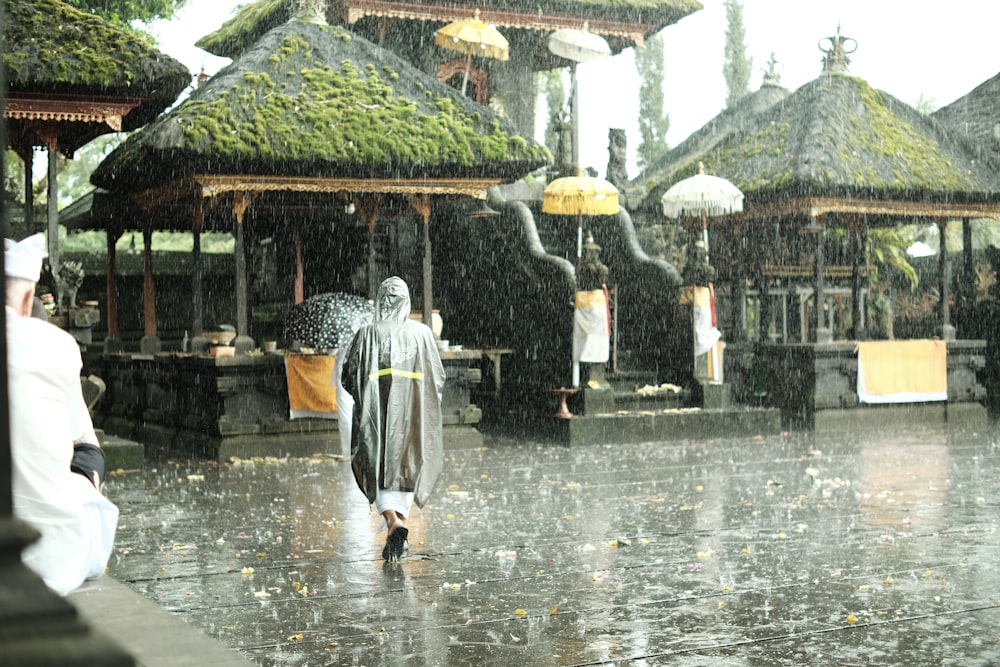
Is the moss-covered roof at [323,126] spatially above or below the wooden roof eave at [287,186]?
above

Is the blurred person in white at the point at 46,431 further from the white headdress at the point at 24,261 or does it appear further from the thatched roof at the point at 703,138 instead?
the thatched roof at the point at 703,138

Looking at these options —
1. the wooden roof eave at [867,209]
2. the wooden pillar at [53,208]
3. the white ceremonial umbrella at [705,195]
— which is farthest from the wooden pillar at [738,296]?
the wooden pillar at [53,208]

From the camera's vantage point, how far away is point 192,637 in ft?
16.1

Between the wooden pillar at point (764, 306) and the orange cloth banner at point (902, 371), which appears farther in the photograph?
the wooden pillar at point (764, 306)

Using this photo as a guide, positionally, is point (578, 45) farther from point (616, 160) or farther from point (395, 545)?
point (395, 545)

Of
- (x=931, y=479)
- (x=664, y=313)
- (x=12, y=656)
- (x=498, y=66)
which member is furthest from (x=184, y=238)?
(x=12, y=656)

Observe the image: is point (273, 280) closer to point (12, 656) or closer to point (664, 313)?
point (664, 313)

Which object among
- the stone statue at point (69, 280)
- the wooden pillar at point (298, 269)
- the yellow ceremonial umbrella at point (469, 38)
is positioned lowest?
the stone statue at point (69, 280)

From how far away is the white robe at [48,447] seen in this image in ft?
13.6

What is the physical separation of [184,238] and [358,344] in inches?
1765

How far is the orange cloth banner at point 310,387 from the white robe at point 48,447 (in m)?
10.1

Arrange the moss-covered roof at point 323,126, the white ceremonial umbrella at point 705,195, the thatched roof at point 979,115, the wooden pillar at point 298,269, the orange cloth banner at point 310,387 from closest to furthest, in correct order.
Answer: the moss-covered roof at point 323,126, the orange cloth banner at point 310,387, the white ceremonial umbrella at point 705,195, the wooden pillar at point 298,269, the thatched roof at point 979,115

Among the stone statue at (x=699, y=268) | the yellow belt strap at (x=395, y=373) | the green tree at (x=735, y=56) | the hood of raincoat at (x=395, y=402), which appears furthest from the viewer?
the green tree at (x=735, y=56)

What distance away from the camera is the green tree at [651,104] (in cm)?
5578
